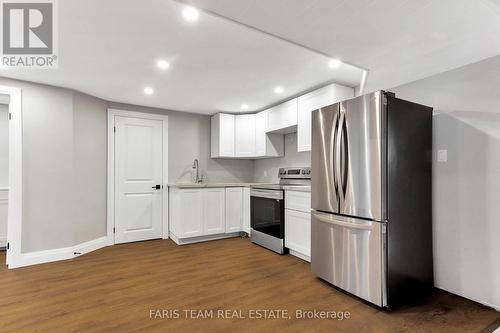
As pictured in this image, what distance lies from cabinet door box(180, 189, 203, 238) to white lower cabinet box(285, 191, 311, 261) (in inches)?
56.6

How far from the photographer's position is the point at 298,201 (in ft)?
10.4

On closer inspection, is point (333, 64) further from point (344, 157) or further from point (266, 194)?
point (266, 194)

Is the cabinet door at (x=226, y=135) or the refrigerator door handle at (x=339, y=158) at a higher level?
the cabinet door at (x=226, y=135)

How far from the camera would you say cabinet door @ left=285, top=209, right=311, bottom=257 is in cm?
303

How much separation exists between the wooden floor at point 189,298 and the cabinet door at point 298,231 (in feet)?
0.55

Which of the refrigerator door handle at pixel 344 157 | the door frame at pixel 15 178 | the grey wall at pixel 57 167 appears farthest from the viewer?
the grey wall at pixel 57 167

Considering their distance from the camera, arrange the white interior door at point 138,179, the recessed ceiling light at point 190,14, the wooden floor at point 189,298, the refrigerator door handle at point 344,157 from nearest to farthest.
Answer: the recessed ceiling light at point 190,14 → the wooden floor at point 189,298 → the refrigerator door handle at point 344,157 → the white interior door at point 138,179

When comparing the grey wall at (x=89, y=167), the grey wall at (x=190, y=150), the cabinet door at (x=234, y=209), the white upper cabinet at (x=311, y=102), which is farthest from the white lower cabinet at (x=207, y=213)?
the white upper cabinet at (x=311, y=102)

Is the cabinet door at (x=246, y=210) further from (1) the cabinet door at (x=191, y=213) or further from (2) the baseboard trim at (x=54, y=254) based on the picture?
(2) the baseboard trim at (x=54, y=254)

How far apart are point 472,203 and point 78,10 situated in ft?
11.3

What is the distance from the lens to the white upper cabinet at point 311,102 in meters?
3.07

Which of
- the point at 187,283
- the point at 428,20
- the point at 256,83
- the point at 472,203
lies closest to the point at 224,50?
the point at 256,83

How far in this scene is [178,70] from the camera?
8.91 feet
